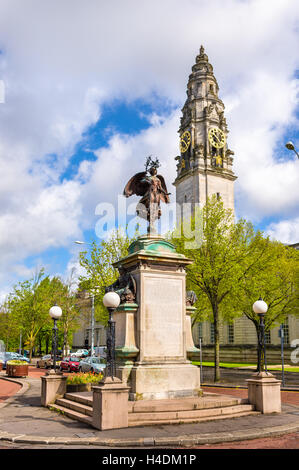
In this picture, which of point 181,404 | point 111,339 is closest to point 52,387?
point 111,339

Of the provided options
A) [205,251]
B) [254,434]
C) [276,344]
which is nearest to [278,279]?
[205,251]

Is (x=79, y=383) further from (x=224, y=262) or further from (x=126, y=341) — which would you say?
(x=224, y=262)

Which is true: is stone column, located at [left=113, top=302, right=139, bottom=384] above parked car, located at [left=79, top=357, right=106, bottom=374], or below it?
above

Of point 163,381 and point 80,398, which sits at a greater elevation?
point 163,381

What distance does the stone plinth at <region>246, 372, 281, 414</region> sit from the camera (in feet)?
39.3

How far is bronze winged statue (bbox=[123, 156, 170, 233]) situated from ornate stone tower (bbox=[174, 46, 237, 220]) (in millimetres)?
49271

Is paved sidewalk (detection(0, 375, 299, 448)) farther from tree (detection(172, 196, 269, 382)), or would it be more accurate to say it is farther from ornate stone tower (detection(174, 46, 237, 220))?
ornate stone tower (detection(174, 46, 237, 220))

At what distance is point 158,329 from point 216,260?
45.8 ft

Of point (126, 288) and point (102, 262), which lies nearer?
point (126, 288)

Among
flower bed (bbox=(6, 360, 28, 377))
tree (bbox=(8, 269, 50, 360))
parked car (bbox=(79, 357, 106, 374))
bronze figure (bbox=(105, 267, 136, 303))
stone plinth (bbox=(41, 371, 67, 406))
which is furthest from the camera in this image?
tree (bbox=(8, 269, 50, 360))

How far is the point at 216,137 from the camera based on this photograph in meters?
68.0

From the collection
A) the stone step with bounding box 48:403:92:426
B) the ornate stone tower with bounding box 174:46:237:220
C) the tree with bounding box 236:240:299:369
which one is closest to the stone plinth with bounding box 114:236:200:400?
the stone step with bounding box 48:403:92:426

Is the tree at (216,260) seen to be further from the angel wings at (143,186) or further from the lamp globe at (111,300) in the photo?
the lamp globe at (111,300)
